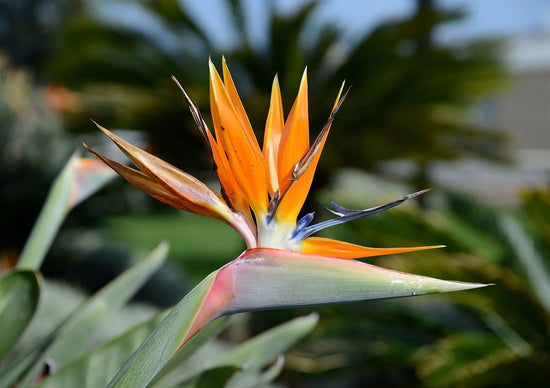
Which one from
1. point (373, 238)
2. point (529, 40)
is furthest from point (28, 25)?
point (373, 238)

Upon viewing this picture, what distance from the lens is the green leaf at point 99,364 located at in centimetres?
81

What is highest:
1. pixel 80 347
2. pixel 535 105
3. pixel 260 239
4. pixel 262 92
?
pixel 260 239

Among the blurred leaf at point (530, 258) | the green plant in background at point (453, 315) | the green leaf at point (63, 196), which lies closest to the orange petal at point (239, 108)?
the green leaf at point (63, 196)

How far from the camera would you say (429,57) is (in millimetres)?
4480

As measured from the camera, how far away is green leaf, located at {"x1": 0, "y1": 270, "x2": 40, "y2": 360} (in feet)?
2.44

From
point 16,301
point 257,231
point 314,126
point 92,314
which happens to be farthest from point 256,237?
point 314,126

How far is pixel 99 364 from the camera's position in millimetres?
835

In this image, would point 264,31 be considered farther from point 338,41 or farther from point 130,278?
point 130,278

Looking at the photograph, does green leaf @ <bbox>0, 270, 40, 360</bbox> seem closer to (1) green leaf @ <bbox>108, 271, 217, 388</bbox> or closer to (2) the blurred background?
(1) green leaf @ <bbox>108, 271, 217, 388</bbox>

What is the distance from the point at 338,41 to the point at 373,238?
243 cm

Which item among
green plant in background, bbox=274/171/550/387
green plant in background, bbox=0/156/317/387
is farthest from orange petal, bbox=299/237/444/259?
green plant in background, bbox=274/171/550/387

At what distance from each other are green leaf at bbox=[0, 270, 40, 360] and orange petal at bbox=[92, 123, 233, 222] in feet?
1.09

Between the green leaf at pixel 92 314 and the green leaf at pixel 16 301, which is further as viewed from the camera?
the green leaf at pixel 92 314

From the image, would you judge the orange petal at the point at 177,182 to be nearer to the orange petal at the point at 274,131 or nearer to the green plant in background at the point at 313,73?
the orange petal at the point at 274,131
